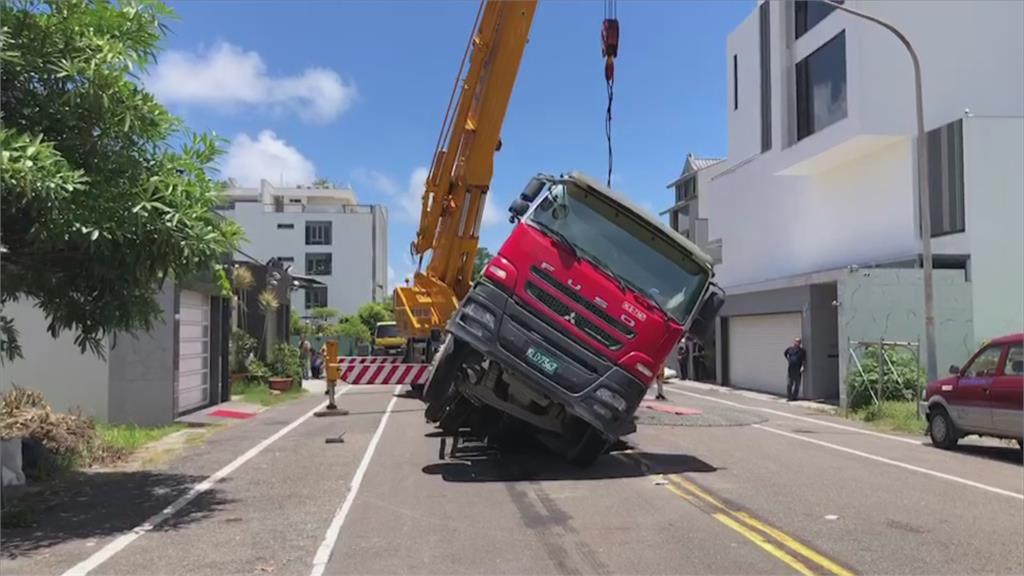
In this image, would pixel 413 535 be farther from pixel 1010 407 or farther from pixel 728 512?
pixel 1010 407

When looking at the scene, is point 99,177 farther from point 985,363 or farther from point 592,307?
point 985,363

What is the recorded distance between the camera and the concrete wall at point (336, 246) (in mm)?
78125

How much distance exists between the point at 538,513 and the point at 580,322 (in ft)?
8.25

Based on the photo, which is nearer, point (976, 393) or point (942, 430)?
point (976, 393)

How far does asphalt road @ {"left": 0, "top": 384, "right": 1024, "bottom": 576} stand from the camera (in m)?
6.41

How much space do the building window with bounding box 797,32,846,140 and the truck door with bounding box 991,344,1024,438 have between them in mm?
15816

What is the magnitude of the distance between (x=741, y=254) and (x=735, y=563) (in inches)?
1148

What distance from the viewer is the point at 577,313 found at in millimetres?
9703

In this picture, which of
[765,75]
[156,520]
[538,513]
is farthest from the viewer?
[765,75]

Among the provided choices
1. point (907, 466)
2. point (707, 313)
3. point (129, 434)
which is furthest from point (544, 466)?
point (129, 434)

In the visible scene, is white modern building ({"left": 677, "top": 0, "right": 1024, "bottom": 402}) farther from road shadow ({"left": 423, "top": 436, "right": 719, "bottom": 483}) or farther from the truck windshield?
the truck windshield

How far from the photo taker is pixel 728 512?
8.09 meters

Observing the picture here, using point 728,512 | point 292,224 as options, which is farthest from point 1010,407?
point 292,224

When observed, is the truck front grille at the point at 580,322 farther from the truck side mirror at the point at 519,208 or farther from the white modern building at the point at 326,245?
the white modern building at the point at 326,245
